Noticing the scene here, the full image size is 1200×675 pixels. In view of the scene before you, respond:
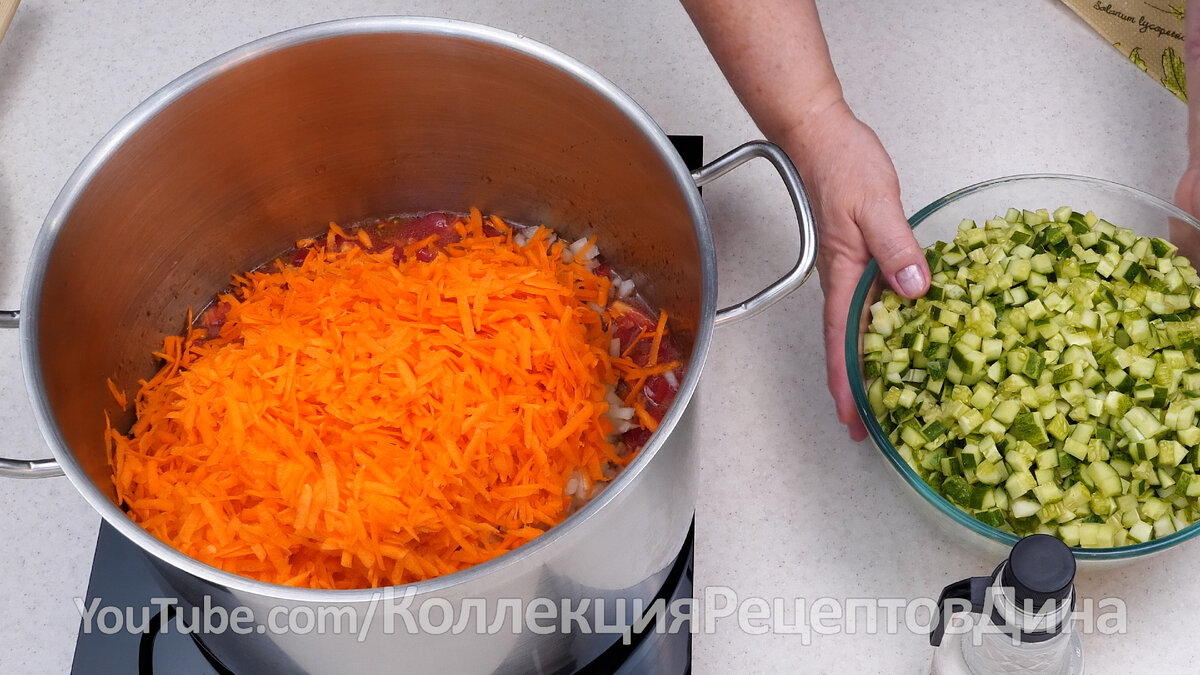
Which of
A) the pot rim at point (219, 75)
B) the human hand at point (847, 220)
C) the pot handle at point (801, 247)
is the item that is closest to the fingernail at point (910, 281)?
the human hand at point (847, 220)

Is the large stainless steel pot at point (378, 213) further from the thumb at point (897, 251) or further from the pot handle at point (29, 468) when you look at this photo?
the thumb at point (897, 251)

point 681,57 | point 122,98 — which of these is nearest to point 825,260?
point 681,57

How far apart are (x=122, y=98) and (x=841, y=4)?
3.61ft

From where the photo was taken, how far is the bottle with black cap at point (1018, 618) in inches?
30.4

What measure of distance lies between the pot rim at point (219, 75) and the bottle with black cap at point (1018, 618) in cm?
29

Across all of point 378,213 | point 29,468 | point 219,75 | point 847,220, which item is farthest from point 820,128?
point 29,468

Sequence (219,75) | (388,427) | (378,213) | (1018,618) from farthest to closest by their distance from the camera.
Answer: (378,213)
(219,75)
(388,427)
(1018,618)

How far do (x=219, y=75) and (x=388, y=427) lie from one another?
0.42 metres

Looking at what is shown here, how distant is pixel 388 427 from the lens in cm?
97

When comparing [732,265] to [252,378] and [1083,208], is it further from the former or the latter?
[252,378]

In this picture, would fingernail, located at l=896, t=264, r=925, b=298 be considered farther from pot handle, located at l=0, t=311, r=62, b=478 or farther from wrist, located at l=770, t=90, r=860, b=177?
pot handle, located at l=0, t=311, r=62, b=478

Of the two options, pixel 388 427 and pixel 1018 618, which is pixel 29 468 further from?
pixel 1018 618

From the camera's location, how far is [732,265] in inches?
53.5

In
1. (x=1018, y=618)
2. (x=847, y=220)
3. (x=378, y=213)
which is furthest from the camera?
(x=378, y=213)
